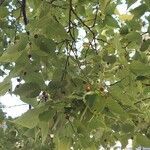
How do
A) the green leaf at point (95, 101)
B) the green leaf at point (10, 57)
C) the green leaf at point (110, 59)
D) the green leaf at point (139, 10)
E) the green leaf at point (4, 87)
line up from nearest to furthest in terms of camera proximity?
1. the green leaf at point (95, 101)
2. the green leaf at point (10, 57)
3. the green leaf at point (4, 87)
4. the green leaf at point (110, 59)
5. the green leaf at point (139, 10)

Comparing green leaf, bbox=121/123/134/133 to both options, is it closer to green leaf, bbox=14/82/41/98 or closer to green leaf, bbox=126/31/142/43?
green leaf, bbox=126/31/142/43

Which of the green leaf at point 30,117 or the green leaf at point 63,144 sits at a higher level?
the green leaf at point 30,117

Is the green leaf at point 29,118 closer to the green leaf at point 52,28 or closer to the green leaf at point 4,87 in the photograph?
the green leaf at point 4,87

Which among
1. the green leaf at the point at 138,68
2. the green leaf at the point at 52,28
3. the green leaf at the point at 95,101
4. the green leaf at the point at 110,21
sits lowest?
the green leaf at the point at 95,101

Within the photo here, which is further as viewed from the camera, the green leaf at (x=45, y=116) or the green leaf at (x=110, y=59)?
the green leaf at (x=110, y=59)

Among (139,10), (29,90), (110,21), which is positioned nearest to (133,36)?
(139,10)

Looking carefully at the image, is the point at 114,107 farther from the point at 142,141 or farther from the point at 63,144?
the point at 142,141

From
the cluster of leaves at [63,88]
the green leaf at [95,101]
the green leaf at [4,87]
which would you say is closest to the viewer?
the green leaf at [95,101]

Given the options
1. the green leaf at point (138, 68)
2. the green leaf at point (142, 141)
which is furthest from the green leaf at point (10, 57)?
the green leaf at point (142, 141)

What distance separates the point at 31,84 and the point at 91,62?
0.81 meters

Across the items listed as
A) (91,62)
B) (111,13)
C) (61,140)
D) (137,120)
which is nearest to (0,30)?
(111,13)

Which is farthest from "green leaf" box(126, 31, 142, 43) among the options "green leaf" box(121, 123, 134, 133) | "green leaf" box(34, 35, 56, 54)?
"green leaf" box(34, 35, 56, 54)

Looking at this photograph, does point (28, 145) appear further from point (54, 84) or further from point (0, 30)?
point (54, 84)

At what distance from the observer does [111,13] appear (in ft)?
11.5
